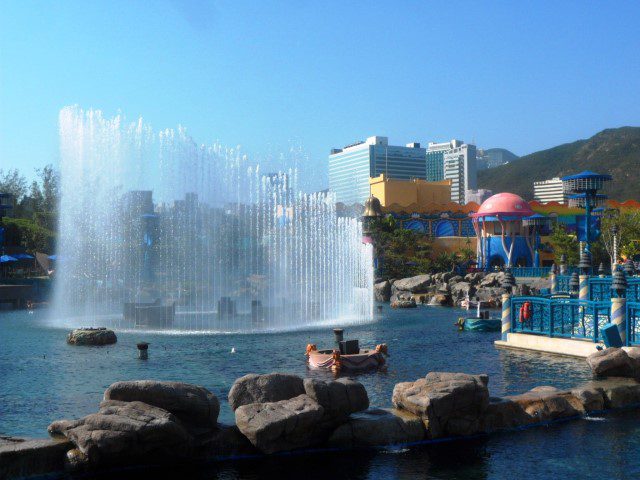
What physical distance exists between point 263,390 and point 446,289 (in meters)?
41.9

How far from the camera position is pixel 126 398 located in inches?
443

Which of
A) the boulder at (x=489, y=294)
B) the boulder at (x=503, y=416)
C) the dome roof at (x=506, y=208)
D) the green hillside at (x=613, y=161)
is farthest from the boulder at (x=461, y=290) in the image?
the green hillside at (x=613, y=161)

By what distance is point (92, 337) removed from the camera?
2517cm

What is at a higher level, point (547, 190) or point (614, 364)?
point (547, 190)

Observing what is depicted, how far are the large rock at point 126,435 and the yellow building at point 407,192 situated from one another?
6680 centimetres

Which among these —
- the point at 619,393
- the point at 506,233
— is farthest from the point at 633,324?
the point at 506,233

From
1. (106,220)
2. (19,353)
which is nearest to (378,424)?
(19,353)

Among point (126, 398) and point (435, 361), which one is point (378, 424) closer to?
point (126, 398)

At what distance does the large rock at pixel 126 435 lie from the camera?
10055 mm

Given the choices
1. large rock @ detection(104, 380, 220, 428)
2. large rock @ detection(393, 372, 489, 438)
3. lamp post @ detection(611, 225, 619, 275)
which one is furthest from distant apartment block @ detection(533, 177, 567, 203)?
large rock @ detection(104, 380, 220, 428)

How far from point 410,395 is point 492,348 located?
40.4 feet

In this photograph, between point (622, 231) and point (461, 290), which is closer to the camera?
point (461, 290)

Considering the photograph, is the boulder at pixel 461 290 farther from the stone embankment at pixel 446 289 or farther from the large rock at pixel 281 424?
the large rock at pixel 281 424

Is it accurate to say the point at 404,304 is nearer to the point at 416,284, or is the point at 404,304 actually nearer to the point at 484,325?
the point at 416,284
